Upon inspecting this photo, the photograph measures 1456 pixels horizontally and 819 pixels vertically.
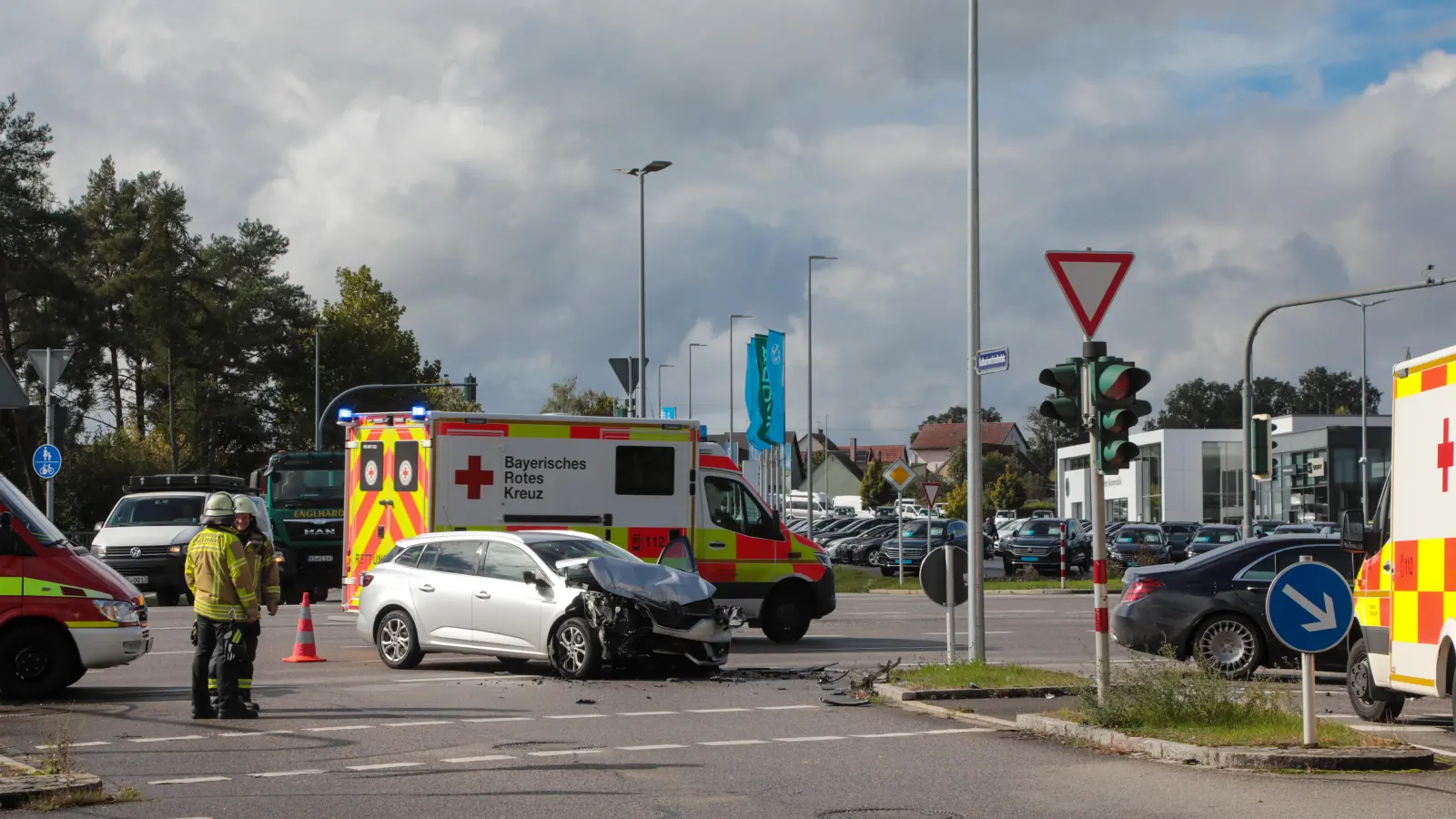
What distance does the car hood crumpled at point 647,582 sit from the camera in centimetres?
1625

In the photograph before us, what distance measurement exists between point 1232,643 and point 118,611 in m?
10.6

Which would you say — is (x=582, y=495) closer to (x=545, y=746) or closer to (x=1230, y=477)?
(x=545, y=746)

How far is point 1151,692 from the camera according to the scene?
37.3 ft

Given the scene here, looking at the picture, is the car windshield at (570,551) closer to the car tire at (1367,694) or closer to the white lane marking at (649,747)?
the white lane marking at (649,747)

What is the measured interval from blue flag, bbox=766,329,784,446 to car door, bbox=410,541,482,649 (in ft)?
77.9

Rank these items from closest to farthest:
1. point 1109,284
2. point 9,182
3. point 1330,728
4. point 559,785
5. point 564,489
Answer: point 559,785 → point 1330,728 → point 1109,284 → point 564,489 → point 9,182

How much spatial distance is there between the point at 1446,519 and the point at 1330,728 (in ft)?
5.40

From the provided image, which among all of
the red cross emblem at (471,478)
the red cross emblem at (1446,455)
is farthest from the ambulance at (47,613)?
the red cross emblem at (1446,455)

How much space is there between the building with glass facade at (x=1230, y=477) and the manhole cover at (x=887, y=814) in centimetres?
6767

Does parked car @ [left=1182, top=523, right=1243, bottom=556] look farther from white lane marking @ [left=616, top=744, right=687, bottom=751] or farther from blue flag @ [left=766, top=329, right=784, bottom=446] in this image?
white lane marking @ [left=616, top=744, right=687, bottom=751]

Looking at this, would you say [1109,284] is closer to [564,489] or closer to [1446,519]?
[1446,519]

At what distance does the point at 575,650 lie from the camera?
16.2 m

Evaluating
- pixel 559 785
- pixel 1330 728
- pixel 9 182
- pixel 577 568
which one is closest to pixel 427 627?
pixel 577 568

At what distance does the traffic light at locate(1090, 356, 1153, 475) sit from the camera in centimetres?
1192
